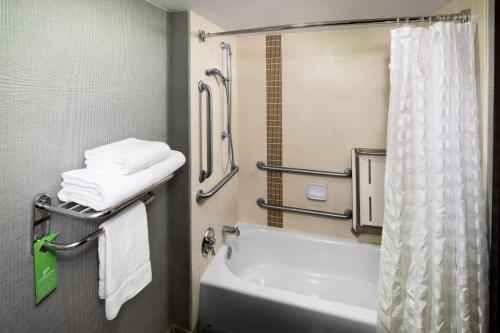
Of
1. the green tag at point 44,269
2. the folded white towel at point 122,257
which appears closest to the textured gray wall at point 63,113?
the green tag at point 44,269

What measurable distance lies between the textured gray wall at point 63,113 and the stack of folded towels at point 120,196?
0.28ft

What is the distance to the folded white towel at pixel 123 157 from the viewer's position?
980mm

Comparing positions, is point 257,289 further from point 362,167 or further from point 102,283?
point 362,167

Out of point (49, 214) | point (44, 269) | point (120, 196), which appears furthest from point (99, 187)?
point (44, 269)

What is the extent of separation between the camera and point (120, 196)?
92 cm

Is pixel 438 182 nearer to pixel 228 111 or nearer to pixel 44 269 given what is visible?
pixel 228 111

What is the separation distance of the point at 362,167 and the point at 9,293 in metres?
2.00

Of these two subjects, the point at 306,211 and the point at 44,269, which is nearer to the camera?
the point at 44,269

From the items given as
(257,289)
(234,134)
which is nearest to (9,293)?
(257,289)

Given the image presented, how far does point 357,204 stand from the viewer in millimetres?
2094

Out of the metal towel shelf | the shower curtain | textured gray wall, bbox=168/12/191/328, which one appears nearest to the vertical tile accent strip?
textured gray wall, bbox=168/12/191/328

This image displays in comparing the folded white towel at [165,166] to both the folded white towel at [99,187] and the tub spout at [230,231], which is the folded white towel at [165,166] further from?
the tub spout at [230,231]

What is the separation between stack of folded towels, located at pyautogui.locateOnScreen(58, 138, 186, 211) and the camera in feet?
2.94

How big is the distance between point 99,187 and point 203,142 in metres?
0.89
